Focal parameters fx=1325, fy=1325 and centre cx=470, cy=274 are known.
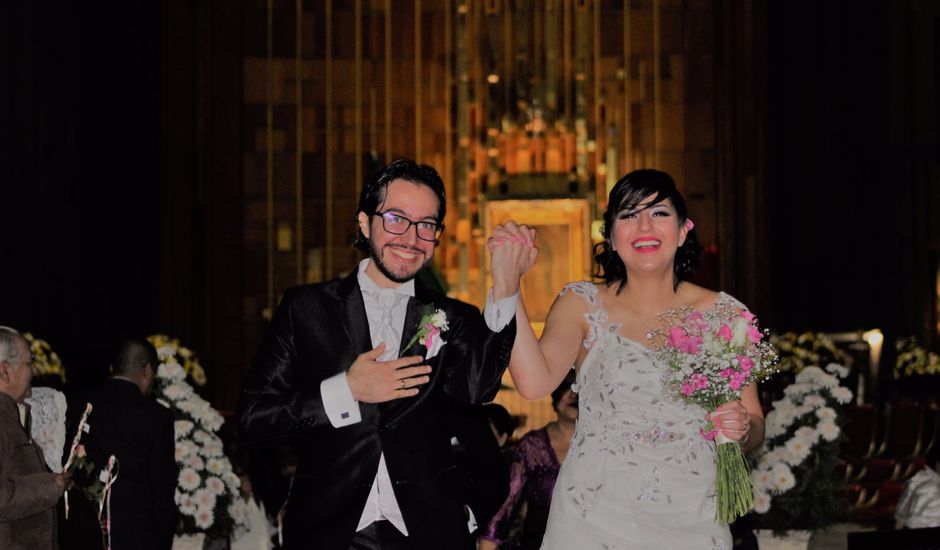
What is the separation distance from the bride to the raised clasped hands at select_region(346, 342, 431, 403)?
33 centimetres

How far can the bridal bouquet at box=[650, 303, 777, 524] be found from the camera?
2.90 meters

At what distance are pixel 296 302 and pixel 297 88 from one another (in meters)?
9.78

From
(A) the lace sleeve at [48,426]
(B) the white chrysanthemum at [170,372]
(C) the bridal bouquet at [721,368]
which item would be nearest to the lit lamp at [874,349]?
(B) the white chrysanthemum at [170,372]

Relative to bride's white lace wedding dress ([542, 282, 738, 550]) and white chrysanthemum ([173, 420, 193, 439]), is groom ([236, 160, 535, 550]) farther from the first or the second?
white chrysanthemum ([173, 420, 193, 439])

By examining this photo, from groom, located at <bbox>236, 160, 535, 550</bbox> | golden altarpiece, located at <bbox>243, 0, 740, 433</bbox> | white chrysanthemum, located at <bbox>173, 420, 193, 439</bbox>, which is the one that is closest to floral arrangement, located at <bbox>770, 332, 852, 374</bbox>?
golden altarpiece, located at <bbox>243, 0, 740, 433</bbox>

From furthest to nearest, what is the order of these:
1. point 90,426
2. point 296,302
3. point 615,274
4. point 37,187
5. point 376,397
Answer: point 37,187 → point 90,426 → point 615,274 → point 296,302 → point 376,397

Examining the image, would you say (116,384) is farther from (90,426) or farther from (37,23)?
(37,23)

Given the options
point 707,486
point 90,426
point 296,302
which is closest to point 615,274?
point 707,486

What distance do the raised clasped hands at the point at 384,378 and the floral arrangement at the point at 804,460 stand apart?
3816mm

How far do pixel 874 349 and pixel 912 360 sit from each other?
1.09 m

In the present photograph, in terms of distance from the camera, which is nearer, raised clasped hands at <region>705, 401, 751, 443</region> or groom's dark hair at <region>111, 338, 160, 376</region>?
raised clasped hands at <region>705, 401, 751, 443</region>

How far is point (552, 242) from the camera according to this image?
12266 mm

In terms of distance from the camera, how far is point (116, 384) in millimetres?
5438

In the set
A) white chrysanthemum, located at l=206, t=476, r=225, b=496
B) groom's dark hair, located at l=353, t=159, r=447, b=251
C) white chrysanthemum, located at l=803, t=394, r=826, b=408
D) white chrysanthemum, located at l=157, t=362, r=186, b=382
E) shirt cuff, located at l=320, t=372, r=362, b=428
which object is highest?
groom's dark hair, located at l=353, t=159, r=447, b=251
